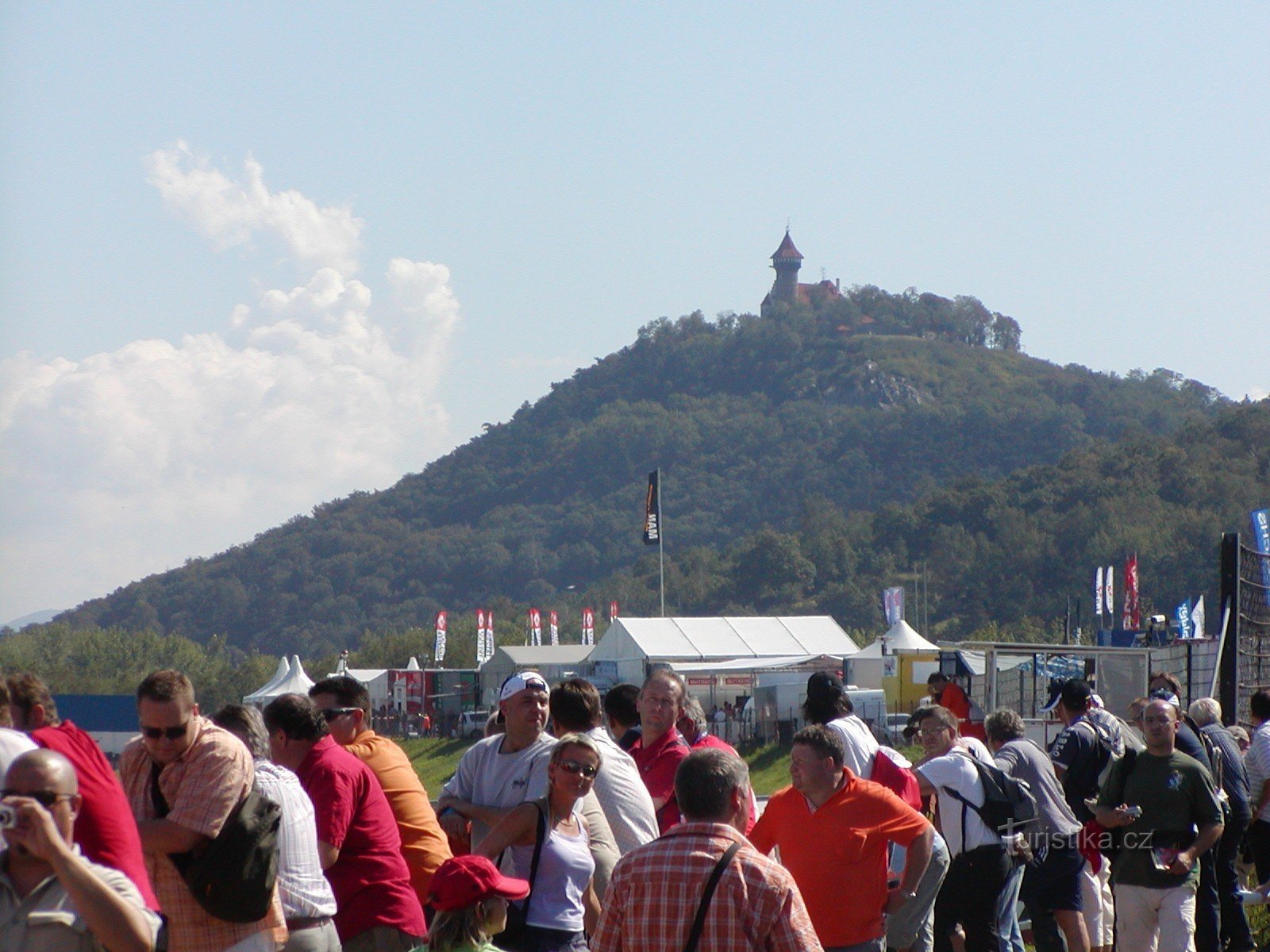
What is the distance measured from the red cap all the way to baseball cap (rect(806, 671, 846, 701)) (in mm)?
3177

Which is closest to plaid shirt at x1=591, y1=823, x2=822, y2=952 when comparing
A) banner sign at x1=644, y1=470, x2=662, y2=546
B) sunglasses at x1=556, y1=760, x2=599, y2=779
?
sunglasses at x1=556, y1=760, x2=599, y2=779

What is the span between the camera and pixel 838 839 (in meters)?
5.82

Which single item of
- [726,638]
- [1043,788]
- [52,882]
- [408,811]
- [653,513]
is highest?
[653,513]

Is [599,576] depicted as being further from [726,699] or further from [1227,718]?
[1227,718]

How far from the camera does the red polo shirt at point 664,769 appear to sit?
667cm

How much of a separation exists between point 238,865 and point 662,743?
2661 mm

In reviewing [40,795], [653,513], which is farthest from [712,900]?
[653,513]

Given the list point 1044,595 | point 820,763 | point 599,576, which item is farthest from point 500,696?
point 599,576

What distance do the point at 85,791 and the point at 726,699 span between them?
41.7 metres

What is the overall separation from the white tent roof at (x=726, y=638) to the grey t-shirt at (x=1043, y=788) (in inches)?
1457

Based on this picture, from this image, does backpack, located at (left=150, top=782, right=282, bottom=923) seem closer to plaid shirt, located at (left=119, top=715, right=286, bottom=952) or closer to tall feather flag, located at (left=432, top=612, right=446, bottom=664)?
plaid shirt, located at (left=119, top=715, right=286, bottom=952)

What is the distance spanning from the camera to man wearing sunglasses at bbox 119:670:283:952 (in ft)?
14.2

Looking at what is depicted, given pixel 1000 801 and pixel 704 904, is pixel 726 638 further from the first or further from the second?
pixel 704 904

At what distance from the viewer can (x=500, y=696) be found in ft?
19.6
